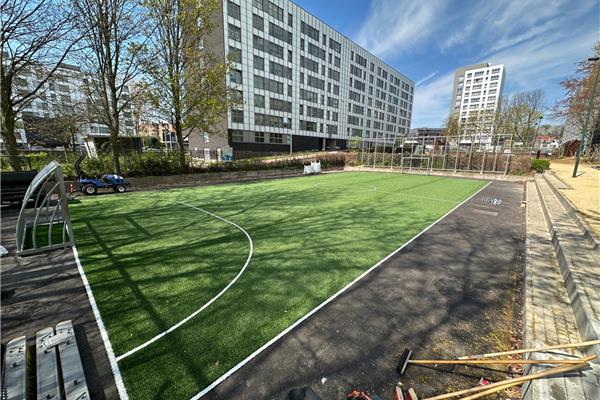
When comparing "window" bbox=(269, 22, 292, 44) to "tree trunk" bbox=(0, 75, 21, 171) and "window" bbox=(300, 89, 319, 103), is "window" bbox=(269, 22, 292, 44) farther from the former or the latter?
"tree trunk" bbox=(0, 75, 21, 171)

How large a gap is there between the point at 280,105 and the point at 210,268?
43.8 meters

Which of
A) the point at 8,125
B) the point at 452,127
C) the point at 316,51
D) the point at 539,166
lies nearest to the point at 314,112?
the point at 316,51

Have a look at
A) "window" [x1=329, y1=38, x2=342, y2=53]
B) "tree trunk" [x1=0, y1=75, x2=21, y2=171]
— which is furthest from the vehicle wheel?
"window" [x1=329, y1=38, x2=342, y2=53]

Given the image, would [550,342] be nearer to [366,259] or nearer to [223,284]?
[366,259]

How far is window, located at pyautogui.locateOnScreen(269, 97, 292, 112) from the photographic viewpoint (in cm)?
4330

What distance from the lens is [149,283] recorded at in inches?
185

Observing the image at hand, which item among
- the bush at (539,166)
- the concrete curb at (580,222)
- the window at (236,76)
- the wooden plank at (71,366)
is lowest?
the wooden plank at (71,366)

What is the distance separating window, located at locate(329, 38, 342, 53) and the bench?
204 feet

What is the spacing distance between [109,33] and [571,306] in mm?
22610

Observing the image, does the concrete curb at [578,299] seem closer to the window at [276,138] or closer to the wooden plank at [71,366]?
the wooden plank at [71,366]

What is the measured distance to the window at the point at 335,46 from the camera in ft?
175

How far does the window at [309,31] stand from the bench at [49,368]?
2169 inches

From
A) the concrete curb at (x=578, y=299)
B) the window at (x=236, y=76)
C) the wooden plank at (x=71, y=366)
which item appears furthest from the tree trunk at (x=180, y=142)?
the window at (x=236, y=76)

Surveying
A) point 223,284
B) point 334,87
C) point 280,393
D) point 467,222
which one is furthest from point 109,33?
point 334,87
